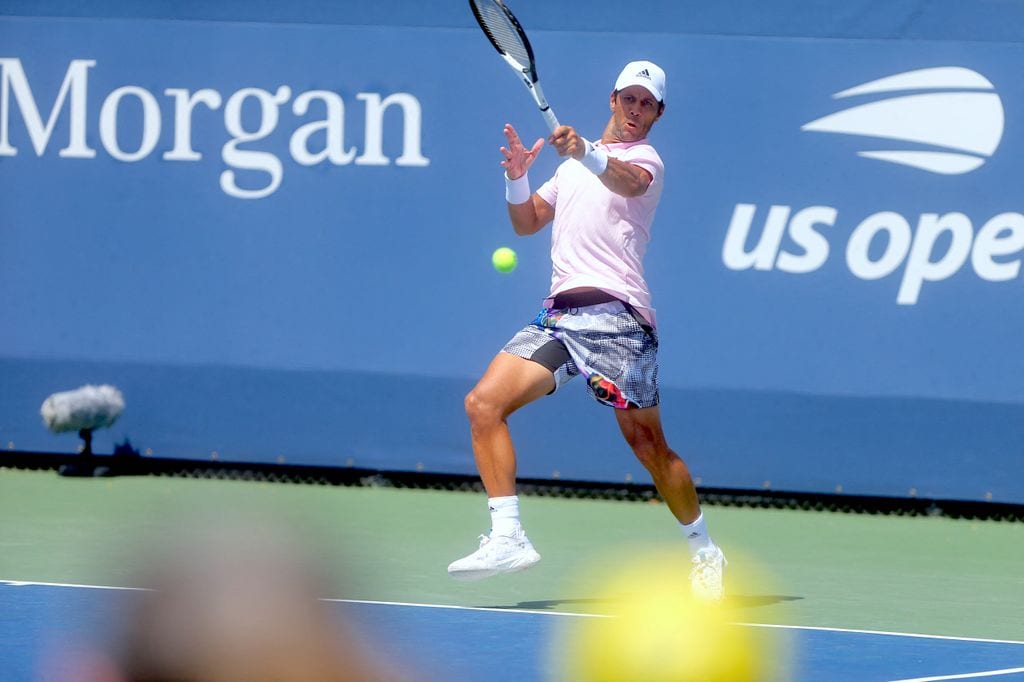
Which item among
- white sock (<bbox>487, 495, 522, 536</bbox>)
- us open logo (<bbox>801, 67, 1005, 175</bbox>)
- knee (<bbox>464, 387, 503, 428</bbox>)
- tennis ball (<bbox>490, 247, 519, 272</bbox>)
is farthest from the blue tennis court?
us open logo (<bbox>801, 67, 1005, 175</bbox>)

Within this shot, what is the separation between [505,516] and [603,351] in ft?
2.06

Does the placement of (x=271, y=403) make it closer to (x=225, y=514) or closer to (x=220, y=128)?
(x=220, y=128)

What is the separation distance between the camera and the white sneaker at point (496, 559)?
5262mm

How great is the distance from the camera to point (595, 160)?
5098mm

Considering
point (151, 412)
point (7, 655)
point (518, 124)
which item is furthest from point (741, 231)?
point (7, 655)

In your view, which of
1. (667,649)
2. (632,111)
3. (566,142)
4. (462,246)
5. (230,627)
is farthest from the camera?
(462,246)

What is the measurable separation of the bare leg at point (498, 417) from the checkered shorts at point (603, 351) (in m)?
0.10

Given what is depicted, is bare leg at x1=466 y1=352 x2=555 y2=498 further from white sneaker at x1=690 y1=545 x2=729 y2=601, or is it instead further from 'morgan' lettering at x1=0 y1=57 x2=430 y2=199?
'morgan' lettering at x1=0 y1=57 x2=430 y2=199

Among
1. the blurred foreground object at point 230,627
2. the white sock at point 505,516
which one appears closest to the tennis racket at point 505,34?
the white sock at point 505,516

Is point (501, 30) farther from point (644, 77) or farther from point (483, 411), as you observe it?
point (483, 411)

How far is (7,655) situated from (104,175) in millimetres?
4091

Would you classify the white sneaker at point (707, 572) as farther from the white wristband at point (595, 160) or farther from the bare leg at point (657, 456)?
the white wristband at point (595, 160)

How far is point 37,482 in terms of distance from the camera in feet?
27.1

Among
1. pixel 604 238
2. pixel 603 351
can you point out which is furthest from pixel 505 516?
pixel 604 238
